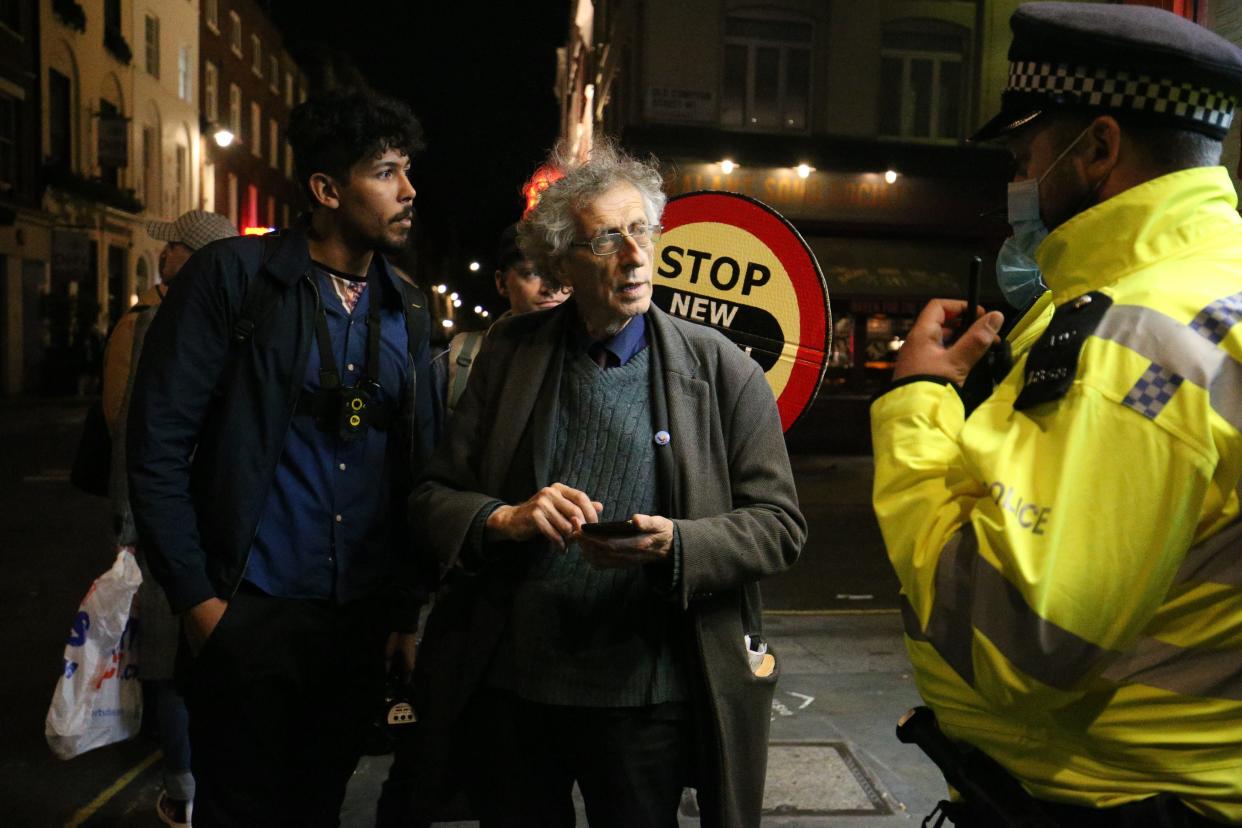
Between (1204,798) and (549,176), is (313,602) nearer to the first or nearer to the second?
(549,176)

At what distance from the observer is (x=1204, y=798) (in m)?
1.49

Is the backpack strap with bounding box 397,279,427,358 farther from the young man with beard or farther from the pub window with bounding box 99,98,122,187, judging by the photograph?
the pub window with bounding box 99,98,122,187

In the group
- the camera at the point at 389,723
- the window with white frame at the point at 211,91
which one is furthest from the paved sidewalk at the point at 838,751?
the window with white frame at the point at 211,91

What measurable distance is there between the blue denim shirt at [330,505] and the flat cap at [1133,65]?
1.84 meters

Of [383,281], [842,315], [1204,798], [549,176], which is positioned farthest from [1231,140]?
[842,315]

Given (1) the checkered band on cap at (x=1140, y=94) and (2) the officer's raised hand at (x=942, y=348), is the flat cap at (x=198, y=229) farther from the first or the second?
(1) the checkered band on cap at (x=1140, y=94)

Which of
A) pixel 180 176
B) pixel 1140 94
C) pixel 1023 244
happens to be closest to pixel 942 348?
pixel 1023 244

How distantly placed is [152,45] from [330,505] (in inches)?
1331

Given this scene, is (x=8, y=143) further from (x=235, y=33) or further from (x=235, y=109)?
(x=235, y=33)

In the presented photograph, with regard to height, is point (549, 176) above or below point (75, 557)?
above

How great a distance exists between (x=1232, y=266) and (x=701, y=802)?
157 centimetres

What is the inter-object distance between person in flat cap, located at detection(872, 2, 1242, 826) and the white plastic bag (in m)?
2.92

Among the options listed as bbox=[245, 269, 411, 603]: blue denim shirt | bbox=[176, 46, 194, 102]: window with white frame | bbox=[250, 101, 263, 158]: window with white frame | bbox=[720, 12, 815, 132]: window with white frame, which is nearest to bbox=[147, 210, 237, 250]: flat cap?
bbox=[245, 269, 411, 603]: blue denim shirt

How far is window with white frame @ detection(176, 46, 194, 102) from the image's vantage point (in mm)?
33719
